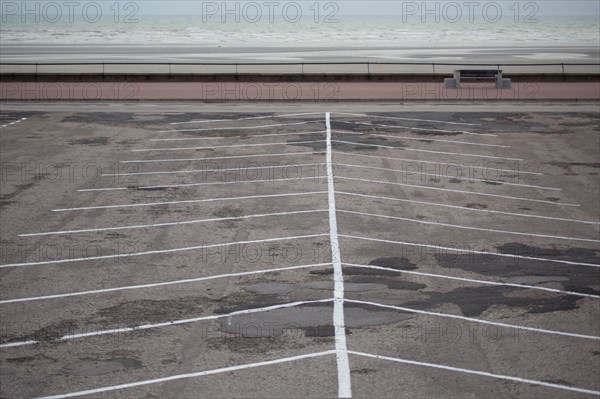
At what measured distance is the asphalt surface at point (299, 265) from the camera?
848 cm

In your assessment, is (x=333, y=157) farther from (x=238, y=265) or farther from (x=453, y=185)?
(x=238, y=265)

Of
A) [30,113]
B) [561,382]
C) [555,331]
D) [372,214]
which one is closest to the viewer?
[561,382]

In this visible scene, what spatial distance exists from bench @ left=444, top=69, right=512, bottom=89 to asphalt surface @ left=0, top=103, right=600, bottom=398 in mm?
10946

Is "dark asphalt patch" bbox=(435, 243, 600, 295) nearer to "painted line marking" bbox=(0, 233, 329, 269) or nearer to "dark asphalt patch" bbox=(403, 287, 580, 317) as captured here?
"dark asphalt patch" bbox=(403, 287, 580, 317)

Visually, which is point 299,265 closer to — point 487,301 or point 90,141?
point 487,301

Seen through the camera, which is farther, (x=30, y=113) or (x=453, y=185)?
(x=30, y=113)

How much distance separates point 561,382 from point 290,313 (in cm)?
322

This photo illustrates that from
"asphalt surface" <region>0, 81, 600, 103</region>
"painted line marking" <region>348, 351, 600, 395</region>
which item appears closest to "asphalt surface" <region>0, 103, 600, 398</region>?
"painted line marking" <region>348, 351, 600, 395</region>

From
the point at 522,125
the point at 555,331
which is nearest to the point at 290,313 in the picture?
the point at 555,331

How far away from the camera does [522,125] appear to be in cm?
2403

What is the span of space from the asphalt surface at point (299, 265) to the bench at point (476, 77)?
1095cm

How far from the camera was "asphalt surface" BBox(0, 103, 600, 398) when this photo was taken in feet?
27.8

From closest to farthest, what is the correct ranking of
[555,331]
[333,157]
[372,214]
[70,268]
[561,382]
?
[561,382]
[555,331]
[70,268]
[372,214]
[333,157]

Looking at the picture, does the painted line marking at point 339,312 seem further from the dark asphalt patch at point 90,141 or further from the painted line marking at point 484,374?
the dark asphalt patch at point 90,141
